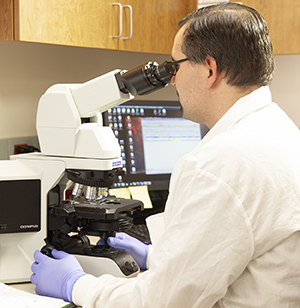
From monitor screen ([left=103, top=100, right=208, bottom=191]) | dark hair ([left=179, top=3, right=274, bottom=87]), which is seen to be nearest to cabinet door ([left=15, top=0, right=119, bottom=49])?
monitor screen ([left=103, top=100, right=208, bottom=191])

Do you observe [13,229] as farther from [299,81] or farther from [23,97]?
[299,81]

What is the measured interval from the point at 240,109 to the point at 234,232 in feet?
0.91

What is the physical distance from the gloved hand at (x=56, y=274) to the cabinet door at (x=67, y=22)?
0.65 meters

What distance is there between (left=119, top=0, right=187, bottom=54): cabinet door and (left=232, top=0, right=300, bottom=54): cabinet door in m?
0.32

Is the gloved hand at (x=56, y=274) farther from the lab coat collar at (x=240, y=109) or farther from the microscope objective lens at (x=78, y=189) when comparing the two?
the lab coat collar at (x=240, y=109)

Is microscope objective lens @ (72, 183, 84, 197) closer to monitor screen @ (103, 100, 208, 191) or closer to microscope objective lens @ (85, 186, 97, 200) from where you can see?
microscope objective lens @ (85, 186, 97, 200)

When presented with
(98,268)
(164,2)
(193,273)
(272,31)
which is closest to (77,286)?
(98,268)

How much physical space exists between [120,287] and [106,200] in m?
0.38

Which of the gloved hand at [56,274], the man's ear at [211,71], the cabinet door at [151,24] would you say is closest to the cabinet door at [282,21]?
the cabinet door at [151,24]

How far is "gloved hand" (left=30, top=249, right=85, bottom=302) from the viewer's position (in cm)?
108

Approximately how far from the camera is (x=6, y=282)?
1220 mm

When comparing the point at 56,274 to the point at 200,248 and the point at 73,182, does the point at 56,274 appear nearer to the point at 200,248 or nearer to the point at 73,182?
the point at 73,182

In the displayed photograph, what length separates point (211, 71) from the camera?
0.97 m

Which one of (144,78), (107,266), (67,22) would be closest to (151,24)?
(67,22)
